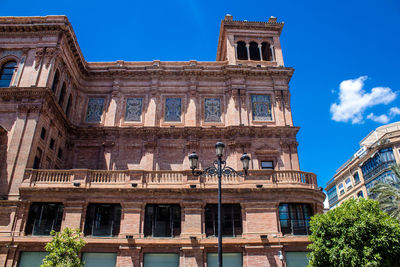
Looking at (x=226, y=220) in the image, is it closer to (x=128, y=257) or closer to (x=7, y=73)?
(x=128, y=257)

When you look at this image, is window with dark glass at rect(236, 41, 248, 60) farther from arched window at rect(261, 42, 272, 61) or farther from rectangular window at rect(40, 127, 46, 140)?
rectangular window at rect(40, 127, 46, 140)

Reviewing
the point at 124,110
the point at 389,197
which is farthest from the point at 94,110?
the point at 389,197

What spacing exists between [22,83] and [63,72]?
3.54 meters

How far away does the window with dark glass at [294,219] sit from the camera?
19953 millimetres

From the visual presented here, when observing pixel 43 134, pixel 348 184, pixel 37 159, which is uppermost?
pixel 348 184

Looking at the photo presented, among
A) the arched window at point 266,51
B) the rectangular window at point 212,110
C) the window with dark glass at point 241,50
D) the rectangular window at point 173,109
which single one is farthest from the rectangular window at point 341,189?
A: the rectangular window at point 173,109

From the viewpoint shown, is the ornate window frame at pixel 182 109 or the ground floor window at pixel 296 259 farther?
the ornate window frame at pixel 182 109

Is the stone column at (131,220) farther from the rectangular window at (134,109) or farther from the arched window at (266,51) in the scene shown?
the arched window at (266,51)

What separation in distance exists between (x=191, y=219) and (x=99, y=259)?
235 inches

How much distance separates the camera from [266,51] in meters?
32.7

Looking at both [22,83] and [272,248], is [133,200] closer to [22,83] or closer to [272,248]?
[272,248]

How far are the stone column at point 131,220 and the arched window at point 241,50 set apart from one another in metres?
19.8

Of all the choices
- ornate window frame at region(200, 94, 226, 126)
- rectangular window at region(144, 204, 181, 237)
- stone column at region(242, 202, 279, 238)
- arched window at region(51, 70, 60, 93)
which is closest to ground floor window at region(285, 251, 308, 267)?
stone column at region(242, 202, 279, 238)

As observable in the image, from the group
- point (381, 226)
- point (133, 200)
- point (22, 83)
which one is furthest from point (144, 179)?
point (381, 226)
